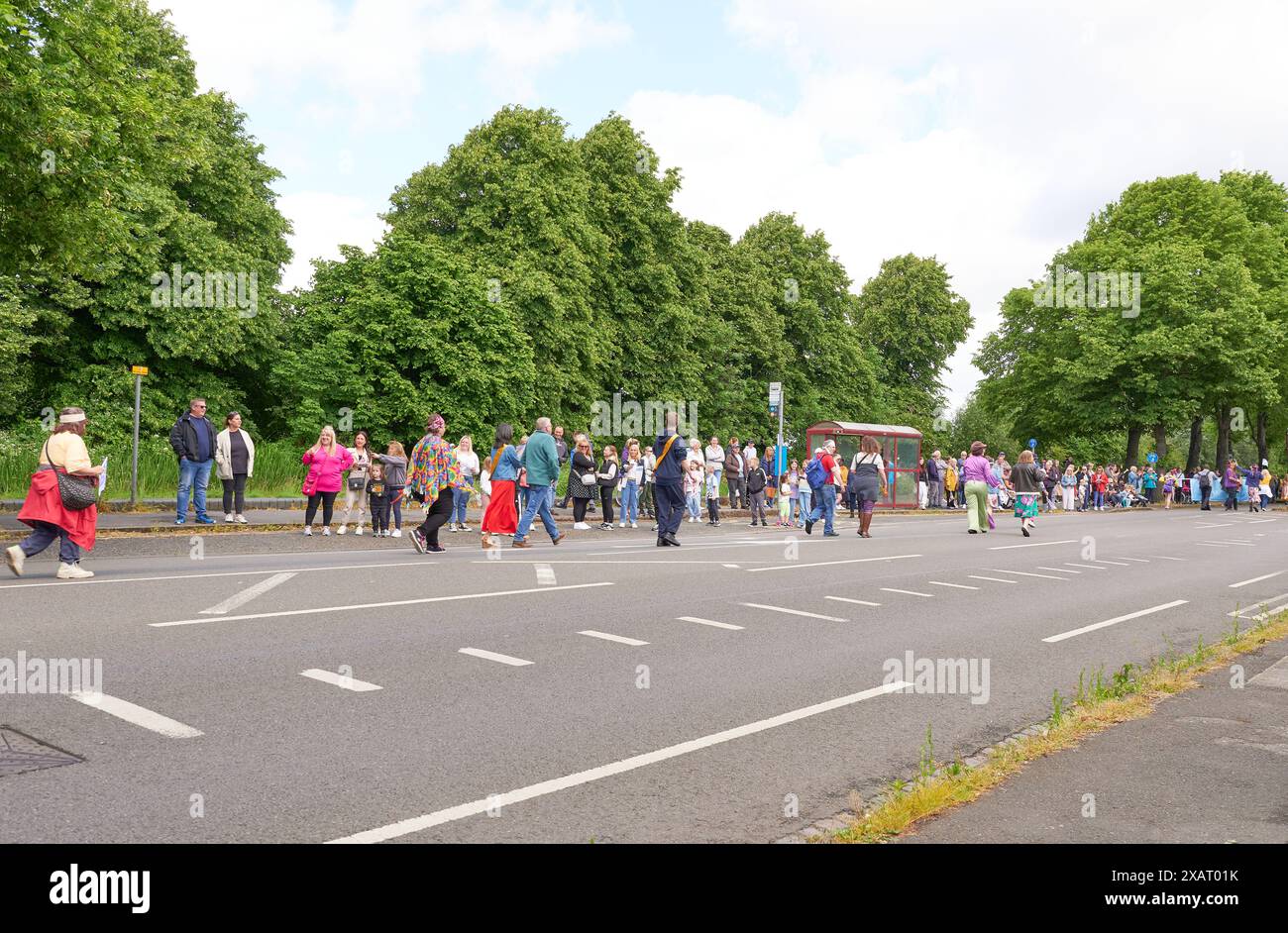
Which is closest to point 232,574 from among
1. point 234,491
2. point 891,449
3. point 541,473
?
Answer: point 541,473

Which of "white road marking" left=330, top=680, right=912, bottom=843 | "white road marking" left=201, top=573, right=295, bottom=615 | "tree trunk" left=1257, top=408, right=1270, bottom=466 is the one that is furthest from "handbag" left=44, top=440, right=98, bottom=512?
"tree trunk" left=1257, top=408, right=1270, bottom=466

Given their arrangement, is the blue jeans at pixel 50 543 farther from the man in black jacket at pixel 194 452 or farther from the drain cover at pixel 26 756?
the man in black jacket at pixel 194 452

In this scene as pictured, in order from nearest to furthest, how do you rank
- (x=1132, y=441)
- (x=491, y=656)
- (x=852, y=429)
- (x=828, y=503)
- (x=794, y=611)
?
(x=491, y=656) < (x=794, y=611) < (x=828, y=503) < (x=852, y=429) < (x=1132, y=441)

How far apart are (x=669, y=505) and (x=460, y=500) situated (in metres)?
3.60

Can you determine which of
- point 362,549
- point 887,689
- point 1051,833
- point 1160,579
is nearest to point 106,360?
point 362,549

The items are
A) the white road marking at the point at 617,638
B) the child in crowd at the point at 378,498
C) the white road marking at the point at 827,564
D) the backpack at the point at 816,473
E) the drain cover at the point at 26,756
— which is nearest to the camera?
the drain cover at the point at 26,756

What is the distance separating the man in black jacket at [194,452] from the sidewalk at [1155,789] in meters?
15.8

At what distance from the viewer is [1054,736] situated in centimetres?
592

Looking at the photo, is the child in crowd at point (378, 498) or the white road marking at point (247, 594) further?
the child in crowd at point (378, 498)

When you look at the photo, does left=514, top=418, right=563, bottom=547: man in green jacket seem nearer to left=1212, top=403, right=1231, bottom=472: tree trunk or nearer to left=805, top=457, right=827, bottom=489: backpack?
left=805, top=457, right=827, bottom=489: backpack

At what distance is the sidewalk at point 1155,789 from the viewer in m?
4.30

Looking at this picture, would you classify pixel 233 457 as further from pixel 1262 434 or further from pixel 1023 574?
pixel 1262 434

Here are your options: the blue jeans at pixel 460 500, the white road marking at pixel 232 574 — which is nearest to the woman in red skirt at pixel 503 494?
the blue jeans at pixel 460 500
